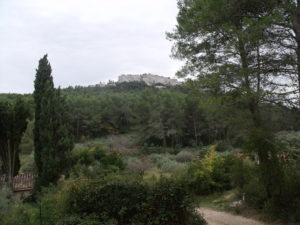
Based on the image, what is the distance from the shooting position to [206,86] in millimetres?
8906

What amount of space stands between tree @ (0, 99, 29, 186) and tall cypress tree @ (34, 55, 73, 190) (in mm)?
887

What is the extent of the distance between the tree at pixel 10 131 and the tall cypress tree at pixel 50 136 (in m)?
0.89

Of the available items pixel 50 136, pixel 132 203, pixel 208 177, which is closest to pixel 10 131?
pixel 50 136

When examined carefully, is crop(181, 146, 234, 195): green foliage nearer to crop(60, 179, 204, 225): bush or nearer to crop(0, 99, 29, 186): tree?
crop(60, 179, 204, 225): bush

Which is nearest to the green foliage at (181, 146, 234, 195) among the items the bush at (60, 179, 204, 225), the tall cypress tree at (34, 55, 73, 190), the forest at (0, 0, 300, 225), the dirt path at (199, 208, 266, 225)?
the forest at (0, 0, 300, 225)

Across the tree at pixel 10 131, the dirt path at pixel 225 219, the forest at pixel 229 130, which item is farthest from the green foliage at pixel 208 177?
the tree at pixel 10 131

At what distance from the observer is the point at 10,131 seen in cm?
1727

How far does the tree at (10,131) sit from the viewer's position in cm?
1709

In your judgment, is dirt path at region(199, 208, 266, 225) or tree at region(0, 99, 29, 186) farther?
tree at region(0, 99, 29, 186)

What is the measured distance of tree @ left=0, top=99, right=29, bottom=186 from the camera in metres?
17.1

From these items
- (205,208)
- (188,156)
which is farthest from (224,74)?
(188,156)

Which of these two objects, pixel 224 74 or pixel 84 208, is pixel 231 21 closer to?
pixel 224 74

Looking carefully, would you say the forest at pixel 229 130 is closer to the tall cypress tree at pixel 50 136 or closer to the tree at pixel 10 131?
the tall cypress tree at pixel 50 136

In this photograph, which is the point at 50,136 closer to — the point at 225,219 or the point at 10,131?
the point at 10,131
